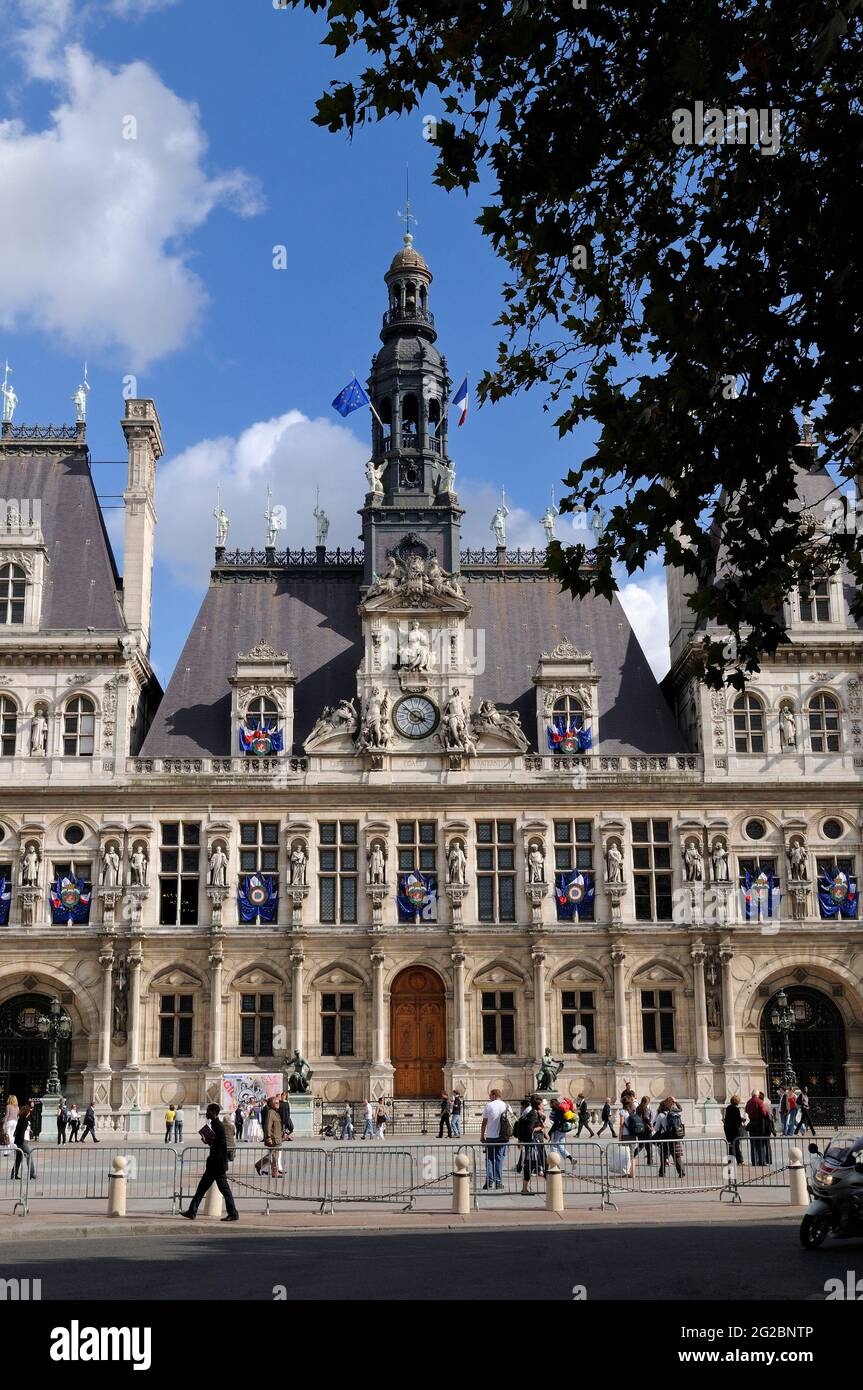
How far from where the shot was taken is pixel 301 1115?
43.2m

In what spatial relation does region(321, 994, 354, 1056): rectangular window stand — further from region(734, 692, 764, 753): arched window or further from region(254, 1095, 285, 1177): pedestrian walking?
region(254, 1095, 285, 1177): pedestrian walking

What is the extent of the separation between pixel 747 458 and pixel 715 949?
3701 centimetres

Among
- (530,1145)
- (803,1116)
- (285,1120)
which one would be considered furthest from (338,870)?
(530,1145)

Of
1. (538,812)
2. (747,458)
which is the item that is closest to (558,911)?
(538,812)

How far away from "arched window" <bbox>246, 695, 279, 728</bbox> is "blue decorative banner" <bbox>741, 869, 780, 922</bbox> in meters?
16.9

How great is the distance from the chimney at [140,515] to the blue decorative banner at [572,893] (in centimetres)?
1716

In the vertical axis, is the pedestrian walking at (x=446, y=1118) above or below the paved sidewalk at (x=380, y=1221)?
above

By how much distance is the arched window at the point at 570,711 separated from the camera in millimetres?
51438

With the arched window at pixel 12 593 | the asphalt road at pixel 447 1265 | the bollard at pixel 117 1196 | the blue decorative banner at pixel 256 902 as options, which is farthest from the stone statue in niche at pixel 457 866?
the asphalt road at pixel 447 1265

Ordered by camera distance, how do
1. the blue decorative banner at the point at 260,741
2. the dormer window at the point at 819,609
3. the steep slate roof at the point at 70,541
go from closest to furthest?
1. the blue decorative banner at the point at 260,741
2. the dormer window at the point at 819,609
3. the steep slate roof at the point at 70,541

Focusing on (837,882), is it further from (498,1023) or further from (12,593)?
(12,593)

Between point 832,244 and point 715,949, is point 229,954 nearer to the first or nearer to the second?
point 715,949

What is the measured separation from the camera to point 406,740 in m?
50.8

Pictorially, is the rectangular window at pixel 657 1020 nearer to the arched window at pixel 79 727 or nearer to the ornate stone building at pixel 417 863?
the ornate stone building at pixel 417 863
